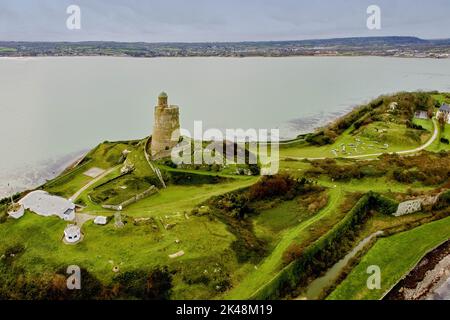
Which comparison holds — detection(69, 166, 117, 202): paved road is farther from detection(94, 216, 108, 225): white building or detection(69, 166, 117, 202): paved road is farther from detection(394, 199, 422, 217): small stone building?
detection(394, 199, 422, 217): small stone building

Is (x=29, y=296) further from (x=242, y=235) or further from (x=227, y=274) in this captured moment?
(x=242, y=235)

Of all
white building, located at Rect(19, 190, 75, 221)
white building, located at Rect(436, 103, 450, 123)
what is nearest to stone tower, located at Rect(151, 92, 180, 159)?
white building, located at Rect(19, 190, 75, 221)

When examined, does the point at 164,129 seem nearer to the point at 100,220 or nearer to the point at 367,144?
the point at 100,220

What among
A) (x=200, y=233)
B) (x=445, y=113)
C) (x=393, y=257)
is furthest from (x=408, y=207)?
(x=445, y=113)

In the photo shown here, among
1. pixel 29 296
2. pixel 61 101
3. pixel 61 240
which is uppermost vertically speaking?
pixel 61 101

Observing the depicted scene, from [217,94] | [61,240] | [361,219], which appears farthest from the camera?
[217,94]

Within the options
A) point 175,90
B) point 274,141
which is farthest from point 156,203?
point 175,90

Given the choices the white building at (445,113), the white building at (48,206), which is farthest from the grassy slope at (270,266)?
the white building at (445,113)
